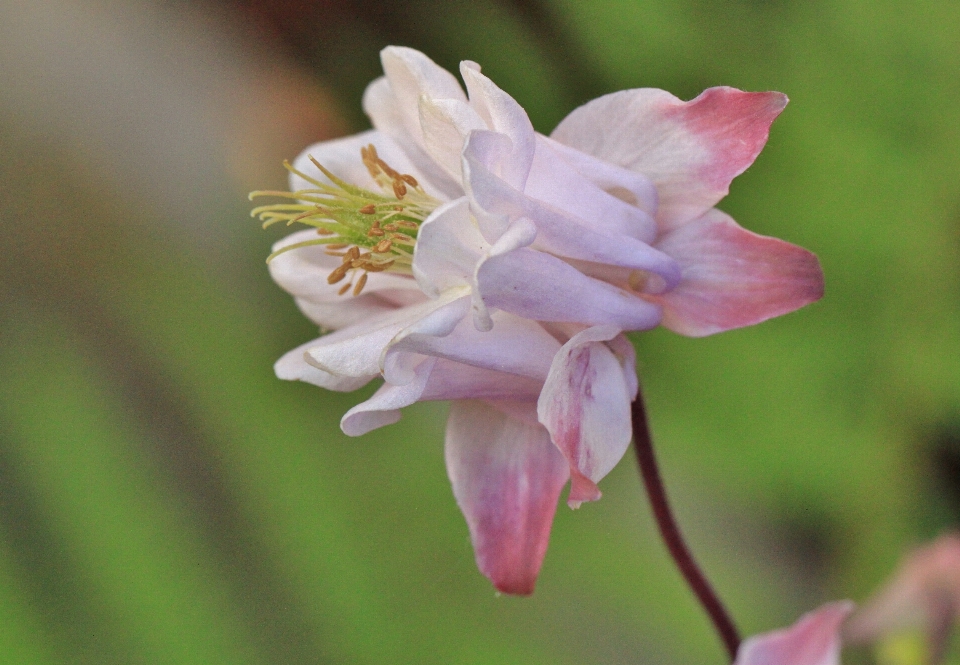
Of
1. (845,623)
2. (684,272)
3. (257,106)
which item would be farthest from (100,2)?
(845,623)

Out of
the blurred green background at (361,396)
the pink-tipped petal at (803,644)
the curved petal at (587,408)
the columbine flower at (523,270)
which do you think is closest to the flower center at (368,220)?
the columbine flower at (523,270)

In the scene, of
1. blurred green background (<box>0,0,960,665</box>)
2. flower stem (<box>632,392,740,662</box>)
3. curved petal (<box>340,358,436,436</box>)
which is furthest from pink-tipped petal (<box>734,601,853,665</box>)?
blurred green background (<box>0,0,960,665</box>)

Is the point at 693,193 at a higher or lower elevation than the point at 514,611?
higher

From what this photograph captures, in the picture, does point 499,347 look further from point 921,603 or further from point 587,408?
point 921,603

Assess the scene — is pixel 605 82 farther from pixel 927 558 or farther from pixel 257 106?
pixel 927 558

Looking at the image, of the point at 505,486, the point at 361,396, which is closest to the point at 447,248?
the point at 505,486
